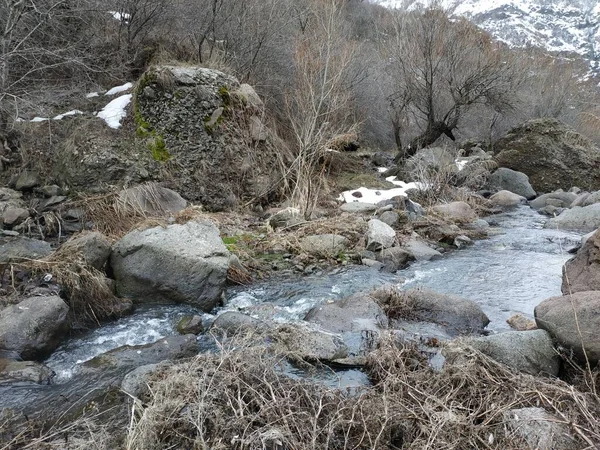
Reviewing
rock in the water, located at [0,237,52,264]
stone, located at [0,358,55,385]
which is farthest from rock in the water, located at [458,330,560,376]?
rock in the water, located at [0,237,52,264]

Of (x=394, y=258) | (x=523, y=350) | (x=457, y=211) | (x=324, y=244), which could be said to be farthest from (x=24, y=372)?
(x=457, y=211)

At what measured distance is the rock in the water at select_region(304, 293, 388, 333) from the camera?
518 centimetres

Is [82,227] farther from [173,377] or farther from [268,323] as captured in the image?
[173,377]

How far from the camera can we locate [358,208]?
35.7 ft

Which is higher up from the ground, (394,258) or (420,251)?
(394,258)

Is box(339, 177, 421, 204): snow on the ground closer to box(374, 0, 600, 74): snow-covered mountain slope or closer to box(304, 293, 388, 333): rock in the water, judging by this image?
box(304, 293, 388, 333): rock in the water

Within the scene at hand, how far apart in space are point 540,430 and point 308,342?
2160 millimetres

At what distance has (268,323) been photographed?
504cm

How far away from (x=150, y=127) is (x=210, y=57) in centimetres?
358

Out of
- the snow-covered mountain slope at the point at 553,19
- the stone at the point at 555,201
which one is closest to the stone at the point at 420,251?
the stone at the point at 555,201

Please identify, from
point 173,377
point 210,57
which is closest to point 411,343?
point 173,377

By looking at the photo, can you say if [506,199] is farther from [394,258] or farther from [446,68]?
[394,258]

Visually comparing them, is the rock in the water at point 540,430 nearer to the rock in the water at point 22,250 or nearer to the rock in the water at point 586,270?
the rock in the water at point 586,270

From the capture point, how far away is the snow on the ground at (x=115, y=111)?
9680 millimetres
